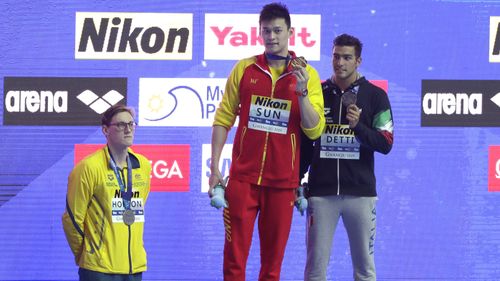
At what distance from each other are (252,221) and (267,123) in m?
0.41

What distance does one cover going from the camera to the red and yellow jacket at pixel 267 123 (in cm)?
347

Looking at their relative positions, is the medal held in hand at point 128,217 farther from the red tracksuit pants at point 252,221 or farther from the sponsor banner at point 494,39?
the sponsor banner at point 494,39

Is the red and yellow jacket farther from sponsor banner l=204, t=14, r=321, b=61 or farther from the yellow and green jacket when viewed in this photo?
sponsor banner l=204, t=14, r=321, b=61

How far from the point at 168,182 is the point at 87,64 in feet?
2.76

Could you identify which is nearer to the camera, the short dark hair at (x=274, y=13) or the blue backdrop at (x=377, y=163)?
the short dark hair at (x=274, y=13)

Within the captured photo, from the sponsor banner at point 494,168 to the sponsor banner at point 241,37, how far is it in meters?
1.17

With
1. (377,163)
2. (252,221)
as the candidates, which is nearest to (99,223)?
(252,221)

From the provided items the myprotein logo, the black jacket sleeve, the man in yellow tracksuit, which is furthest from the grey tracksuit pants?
the myprotein logo

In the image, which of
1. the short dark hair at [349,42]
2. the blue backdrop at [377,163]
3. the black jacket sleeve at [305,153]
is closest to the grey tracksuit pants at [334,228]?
the black jacket sleeve at [305,153]

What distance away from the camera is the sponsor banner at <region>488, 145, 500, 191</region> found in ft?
16.3

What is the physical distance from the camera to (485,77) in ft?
16.4

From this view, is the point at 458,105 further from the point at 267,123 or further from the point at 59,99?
the point at 59,99

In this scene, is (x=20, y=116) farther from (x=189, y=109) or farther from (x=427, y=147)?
(x=427, y=147)

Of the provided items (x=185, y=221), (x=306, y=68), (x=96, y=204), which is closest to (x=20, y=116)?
(x=185, y=221)
